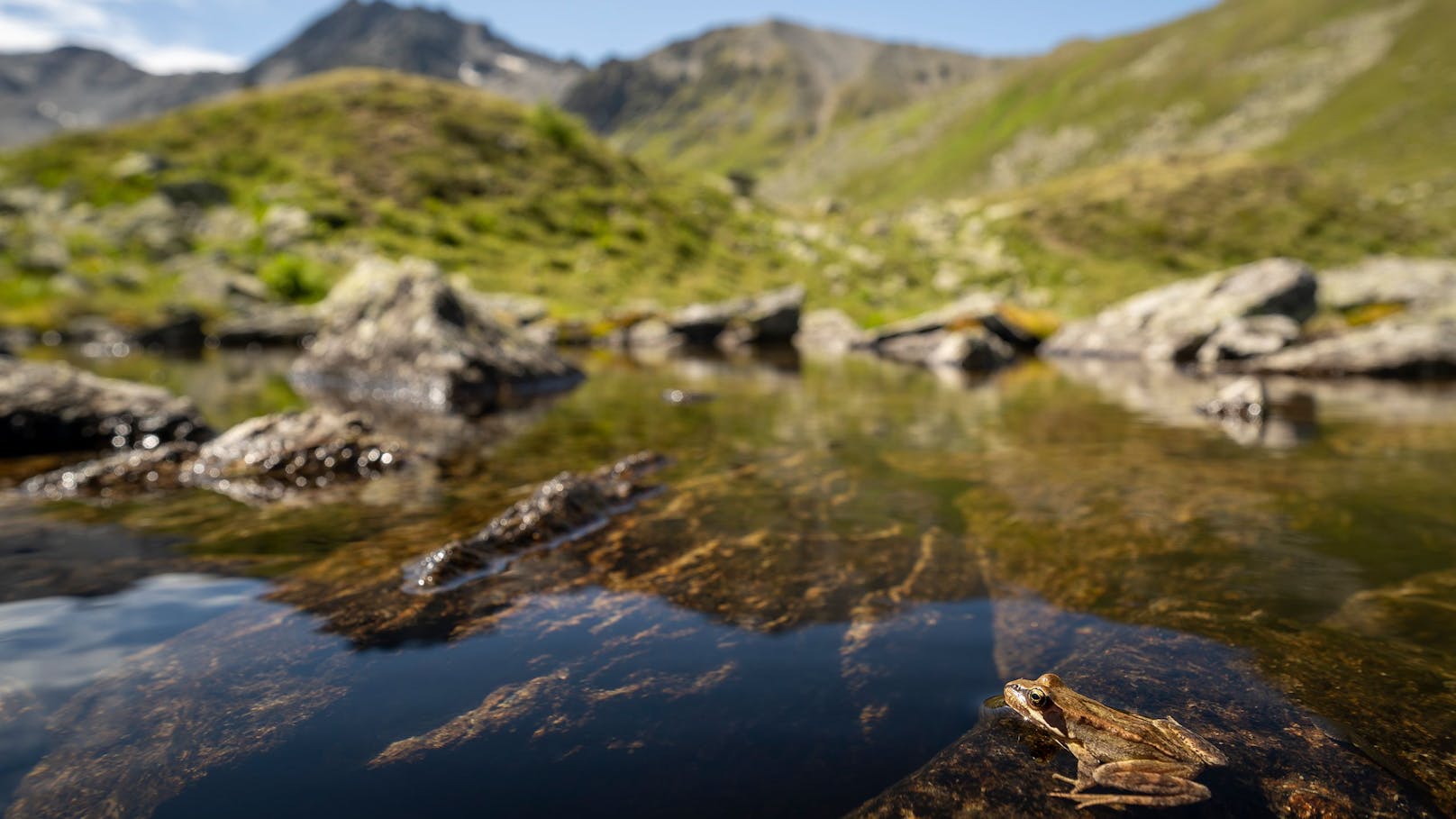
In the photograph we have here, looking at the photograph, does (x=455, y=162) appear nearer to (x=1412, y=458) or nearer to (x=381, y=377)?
(x=381, y=377)

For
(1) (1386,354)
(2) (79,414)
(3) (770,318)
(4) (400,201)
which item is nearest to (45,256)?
(4) (400,201)

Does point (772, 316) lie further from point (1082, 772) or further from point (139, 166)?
point (139, 166)

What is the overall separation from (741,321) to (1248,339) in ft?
84.9

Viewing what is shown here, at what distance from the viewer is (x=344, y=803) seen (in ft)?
11.1

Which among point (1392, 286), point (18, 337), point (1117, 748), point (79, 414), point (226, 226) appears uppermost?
point (226, 226)

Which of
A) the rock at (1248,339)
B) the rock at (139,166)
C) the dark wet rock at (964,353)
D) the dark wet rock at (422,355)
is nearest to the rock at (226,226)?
the rock at (139,166)

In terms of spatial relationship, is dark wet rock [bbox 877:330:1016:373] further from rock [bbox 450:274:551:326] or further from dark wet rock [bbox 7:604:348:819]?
dark wet rock [bbox 7:604:348:819]

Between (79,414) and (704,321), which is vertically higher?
(704,321)

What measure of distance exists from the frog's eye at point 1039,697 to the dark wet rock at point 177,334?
143ft

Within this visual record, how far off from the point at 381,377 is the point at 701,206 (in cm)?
5489

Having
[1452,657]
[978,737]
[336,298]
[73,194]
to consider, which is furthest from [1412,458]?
[73,194]

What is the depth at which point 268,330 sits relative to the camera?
39.2 m

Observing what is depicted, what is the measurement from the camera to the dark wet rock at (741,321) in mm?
43469

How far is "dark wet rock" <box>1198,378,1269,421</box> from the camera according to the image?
1634cm
